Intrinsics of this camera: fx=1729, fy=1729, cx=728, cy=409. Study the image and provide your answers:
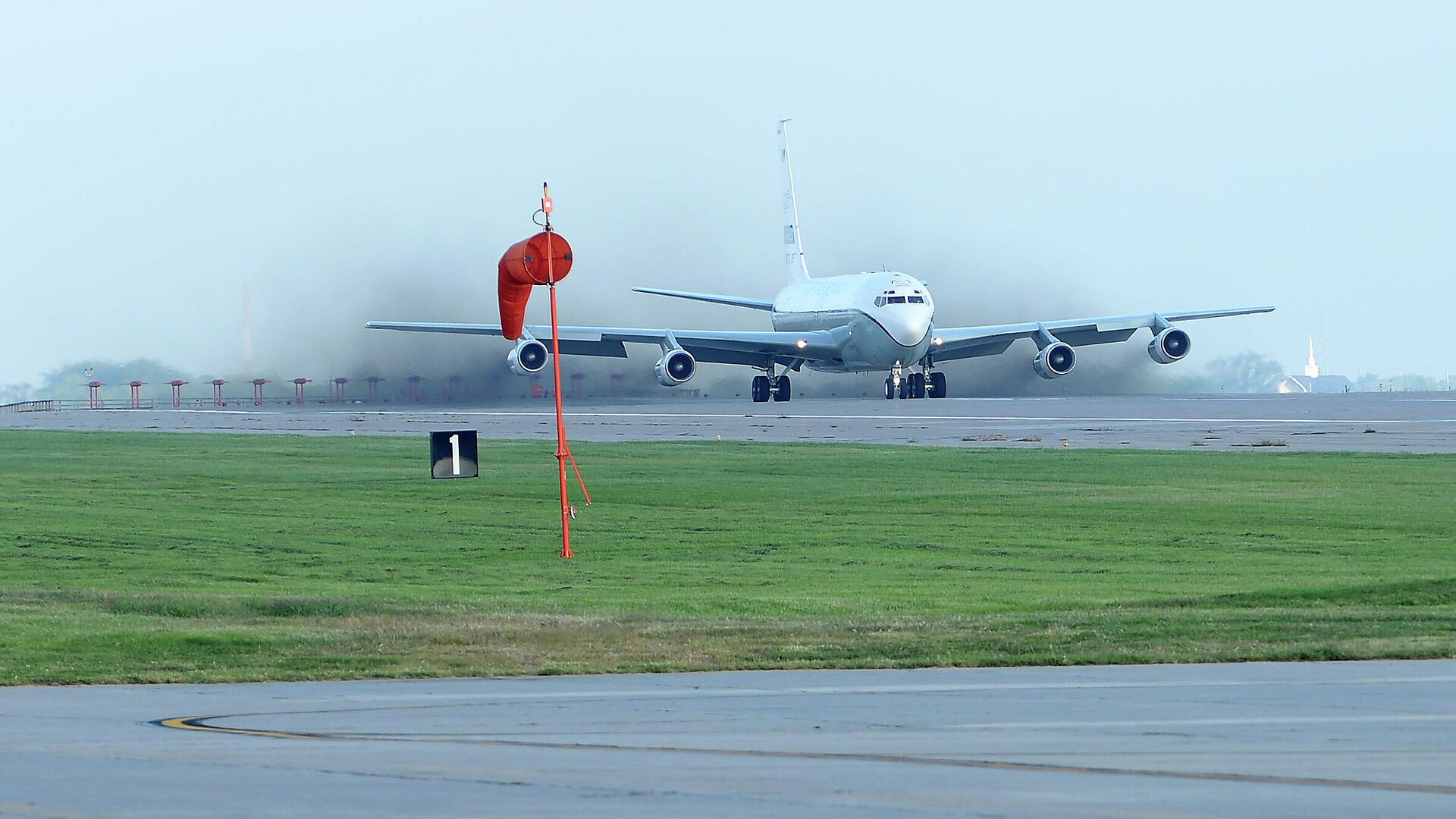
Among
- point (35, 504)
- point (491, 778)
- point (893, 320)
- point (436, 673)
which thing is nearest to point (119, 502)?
point (35, 504)

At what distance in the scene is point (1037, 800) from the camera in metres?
5.20

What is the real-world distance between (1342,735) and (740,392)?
257ft

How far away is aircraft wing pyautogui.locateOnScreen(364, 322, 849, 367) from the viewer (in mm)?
64125

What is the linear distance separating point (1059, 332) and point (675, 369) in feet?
53.0

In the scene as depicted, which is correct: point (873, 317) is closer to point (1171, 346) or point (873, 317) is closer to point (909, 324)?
point (909, 324)

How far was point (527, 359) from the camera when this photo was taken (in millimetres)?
60875

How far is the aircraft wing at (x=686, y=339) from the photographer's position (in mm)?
64125

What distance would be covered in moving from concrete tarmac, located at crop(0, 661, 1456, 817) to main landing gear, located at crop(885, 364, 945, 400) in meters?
55.5

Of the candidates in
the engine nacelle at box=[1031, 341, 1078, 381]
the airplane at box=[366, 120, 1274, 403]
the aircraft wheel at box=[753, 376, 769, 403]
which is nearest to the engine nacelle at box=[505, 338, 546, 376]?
the airplane at box=[366, 120, 1274, 403]

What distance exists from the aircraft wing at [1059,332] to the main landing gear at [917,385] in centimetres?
111

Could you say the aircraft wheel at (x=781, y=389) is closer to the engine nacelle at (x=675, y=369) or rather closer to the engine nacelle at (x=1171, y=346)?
the engine nacelle at (x=675, y=369)

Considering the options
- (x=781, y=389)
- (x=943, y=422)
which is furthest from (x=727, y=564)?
(x=781, y=389)

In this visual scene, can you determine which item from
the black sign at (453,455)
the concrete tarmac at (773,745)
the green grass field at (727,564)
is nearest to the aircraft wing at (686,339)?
the green grass field at (727,564)

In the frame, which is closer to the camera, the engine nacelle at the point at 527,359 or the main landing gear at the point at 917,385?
the engine nacelle at the point at 527,359
